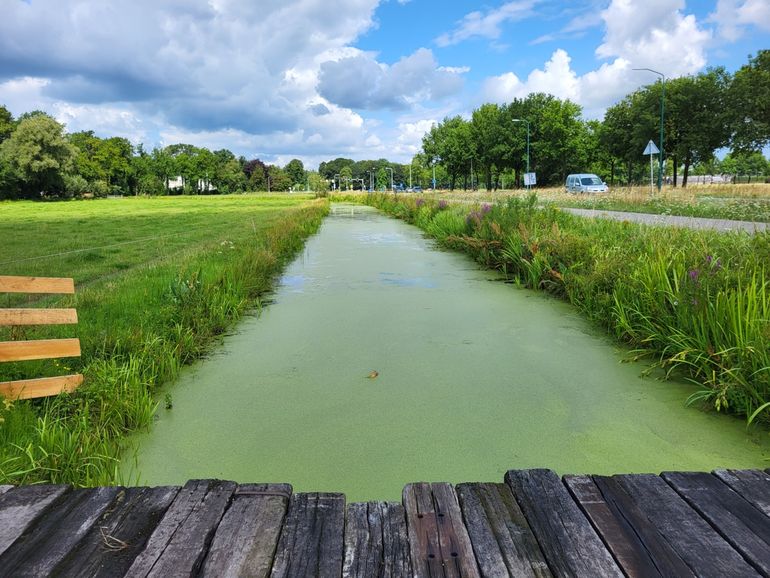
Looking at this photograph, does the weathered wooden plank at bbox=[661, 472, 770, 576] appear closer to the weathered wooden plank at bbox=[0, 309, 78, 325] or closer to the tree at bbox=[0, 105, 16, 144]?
the weathered wooden plank at bbox=[0, 309, 78, 325]

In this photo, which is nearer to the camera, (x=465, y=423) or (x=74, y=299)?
(x=465, y=423)

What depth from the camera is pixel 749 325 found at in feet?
9.75

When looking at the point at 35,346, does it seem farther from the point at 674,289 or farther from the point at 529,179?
the point at 529,179

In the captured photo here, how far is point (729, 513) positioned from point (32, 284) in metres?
3.31

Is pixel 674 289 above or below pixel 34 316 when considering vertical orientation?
below

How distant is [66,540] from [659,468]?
2.24m

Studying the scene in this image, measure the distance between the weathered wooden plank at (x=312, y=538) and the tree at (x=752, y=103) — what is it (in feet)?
93.5

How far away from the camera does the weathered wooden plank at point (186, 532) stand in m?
1.19

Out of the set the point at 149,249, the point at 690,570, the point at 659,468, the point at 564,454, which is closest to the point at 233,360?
the point at 564,454

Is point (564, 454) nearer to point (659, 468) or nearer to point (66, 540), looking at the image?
point (659, 468)

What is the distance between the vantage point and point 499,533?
4.34 feet

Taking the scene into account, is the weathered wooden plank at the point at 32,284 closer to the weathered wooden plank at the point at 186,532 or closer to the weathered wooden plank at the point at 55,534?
the weathered wooden plank at the point at 55,534

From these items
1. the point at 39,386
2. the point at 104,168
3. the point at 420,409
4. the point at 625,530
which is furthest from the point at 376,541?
the point at 104,168

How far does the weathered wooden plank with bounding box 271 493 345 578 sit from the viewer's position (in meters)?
1.19
